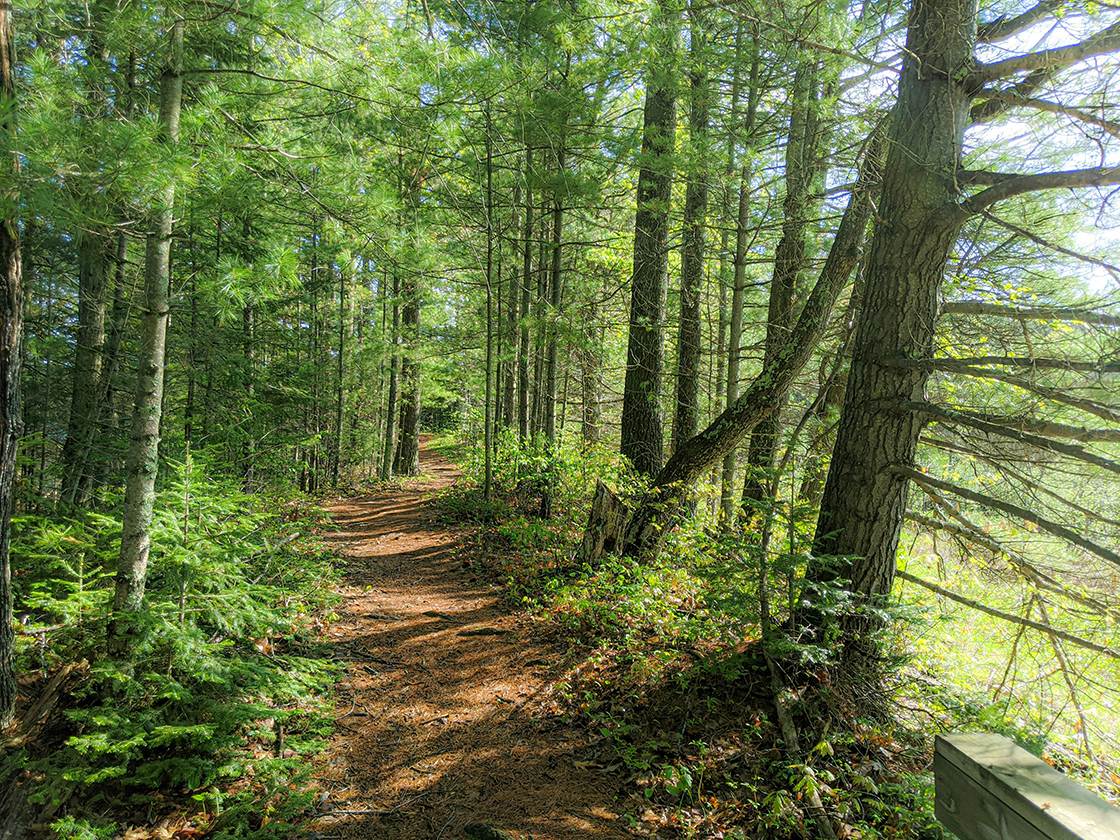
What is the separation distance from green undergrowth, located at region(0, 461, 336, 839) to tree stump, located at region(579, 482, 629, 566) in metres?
3.15

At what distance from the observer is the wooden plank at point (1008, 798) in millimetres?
1348

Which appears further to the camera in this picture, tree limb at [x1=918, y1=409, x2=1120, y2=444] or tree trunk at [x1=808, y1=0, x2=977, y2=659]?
tree trunk at [x1=808, y1=0, x2=977, y2=659]

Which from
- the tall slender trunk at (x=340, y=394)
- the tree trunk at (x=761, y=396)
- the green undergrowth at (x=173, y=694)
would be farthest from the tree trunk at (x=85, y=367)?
the tall slender trunk at (x=340, y=394)

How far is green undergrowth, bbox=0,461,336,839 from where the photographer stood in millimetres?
3166

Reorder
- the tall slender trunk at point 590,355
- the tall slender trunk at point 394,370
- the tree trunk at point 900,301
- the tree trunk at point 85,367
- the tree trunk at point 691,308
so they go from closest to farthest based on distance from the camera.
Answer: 1. the tree trunk at point 900,301
2. the tree trunk at point 85,367
3. the tree trunk at point 691,308
4. the tall slender trunk at point 590,355
5. the tall slender trunk at point 394,370

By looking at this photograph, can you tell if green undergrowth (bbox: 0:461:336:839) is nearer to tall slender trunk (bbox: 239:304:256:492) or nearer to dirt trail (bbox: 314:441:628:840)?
dirt trail (bbox: 314:441:628:840)

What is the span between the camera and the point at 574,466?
9.29 m

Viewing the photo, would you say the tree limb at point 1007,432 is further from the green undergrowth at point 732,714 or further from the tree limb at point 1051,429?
the green undergrowth at point 732,714

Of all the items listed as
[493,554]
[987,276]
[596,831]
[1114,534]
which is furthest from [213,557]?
[987,276]

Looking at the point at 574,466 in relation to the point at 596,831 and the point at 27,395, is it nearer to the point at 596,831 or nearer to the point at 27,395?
the point at 596,831

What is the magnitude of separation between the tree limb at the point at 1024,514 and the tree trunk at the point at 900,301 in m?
0.17

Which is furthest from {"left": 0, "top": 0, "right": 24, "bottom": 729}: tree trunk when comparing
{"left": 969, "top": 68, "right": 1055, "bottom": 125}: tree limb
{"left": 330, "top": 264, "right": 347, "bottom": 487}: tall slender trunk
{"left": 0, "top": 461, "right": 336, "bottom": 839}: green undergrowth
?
{"left": 330, "top": 264, "right": 347, "bottom": 487}: tall slender trunk

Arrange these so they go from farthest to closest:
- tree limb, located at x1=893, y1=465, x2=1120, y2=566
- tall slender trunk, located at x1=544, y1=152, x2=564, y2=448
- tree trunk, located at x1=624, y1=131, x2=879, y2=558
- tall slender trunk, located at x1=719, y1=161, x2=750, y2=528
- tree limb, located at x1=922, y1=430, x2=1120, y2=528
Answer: tall slender trunk, located at x1=544, y1=152, x2=564, y2=448, tall slender trunk, located at x1=719, y1=161, x2=750, y2=528, tree trunk, located at x1=624, y1=131, x2=879, y2=558, tree limb, located at x1=922, y1=430, x2=1120, y2=528, tree limb, located at x1=893, y1=465, x2=1120, y2=566

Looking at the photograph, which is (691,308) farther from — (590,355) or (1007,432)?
(1007,432)
